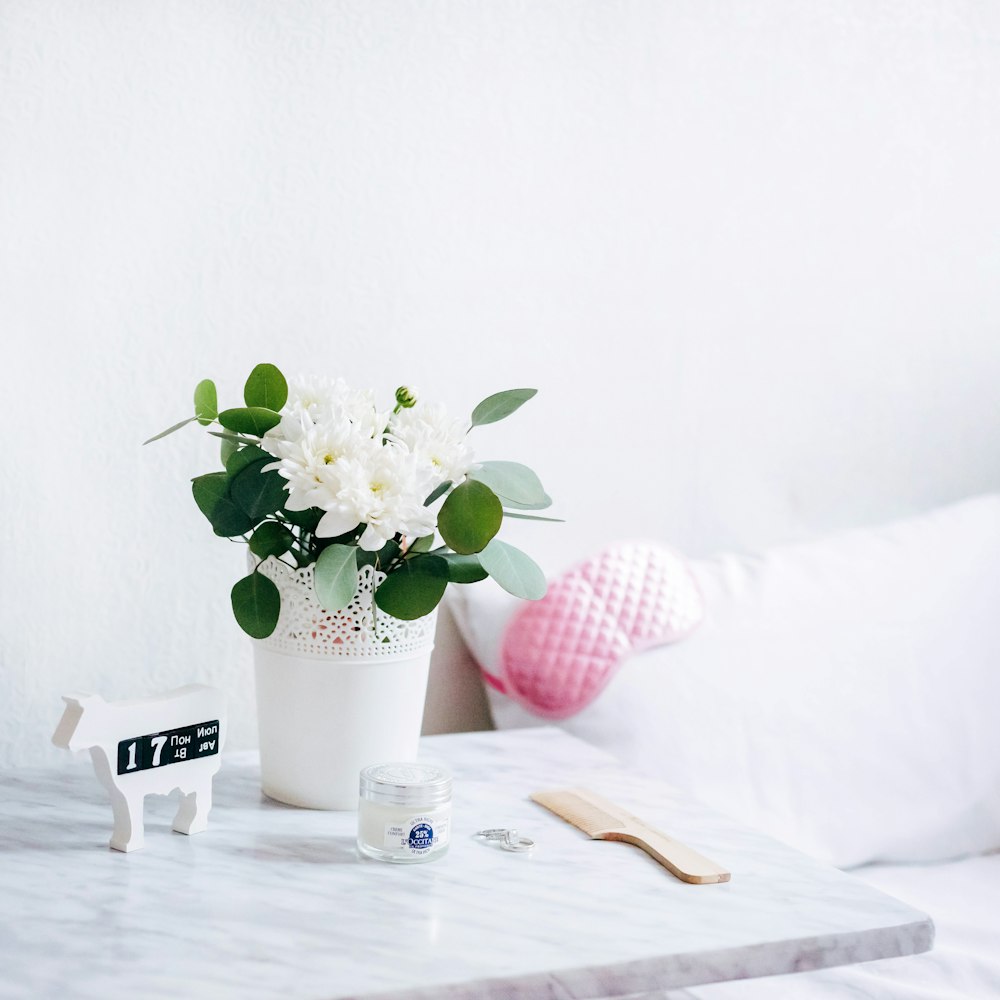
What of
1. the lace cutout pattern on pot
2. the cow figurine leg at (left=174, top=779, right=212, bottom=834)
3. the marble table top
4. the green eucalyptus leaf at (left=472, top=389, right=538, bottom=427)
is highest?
the green eucalyptus leaf at (left=472, top=389, right=538, bottom=427)

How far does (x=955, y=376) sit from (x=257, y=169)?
999mm

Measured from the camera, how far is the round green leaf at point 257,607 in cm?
94

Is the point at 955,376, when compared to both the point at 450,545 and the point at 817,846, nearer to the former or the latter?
the point at 817,846

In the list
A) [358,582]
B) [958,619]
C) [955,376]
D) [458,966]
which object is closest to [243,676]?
[358,582]

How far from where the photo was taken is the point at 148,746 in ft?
2.85

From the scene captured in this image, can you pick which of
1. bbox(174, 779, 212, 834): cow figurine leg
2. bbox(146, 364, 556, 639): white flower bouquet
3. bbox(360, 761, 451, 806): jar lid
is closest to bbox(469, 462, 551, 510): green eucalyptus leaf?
bbox(146, 364, 556, 639): white flower bouquet

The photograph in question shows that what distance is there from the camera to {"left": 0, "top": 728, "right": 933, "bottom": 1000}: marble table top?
0.70m

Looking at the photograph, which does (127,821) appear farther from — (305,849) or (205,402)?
(205,402)

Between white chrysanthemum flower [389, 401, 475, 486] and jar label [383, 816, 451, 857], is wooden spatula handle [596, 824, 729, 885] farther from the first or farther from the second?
white chrysanthemum flower [389, 401, 475, 486]

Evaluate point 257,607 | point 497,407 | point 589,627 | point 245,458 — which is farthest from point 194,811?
point 589,627

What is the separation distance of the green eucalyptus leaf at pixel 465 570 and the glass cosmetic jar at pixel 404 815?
0.16m

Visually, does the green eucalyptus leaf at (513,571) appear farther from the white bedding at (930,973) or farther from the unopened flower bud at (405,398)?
the white bedding at (930,973)

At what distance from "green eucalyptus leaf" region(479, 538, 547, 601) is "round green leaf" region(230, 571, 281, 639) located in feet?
0.57

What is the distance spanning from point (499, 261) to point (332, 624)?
55 cm
